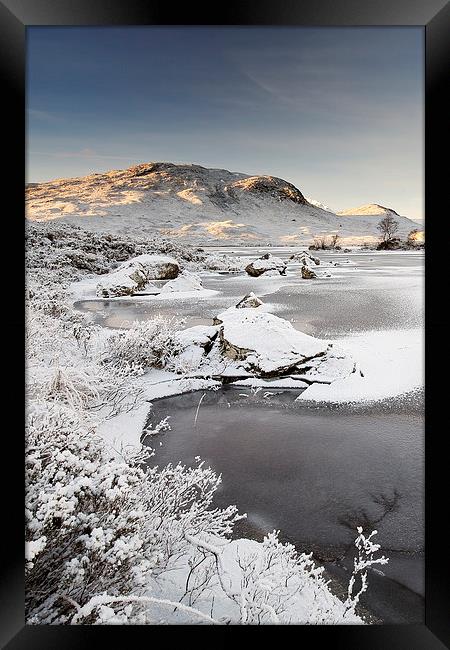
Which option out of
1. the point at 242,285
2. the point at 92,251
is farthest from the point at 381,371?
the point at 92,251

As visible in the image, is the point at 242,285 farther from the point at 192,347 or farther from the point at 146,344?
the point at 146,344

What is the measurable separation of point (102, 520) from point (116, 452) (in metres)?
0.40

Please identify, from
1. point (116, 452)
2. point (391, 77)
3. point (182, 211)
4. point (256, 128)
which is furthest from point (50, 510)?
point (391, 77)

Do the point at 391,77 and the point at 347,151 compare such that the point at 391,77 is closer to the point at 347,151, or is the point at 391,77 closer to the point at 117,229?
the point at 347,151

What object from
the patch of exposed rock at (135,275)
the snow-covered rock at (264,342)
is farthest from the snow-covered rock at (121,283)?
the snow-covered rock at (264,342)

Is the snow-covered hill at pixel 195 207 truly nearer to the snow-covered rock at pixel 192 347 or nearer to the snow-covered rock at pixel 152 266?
the snow-covered rock at pixel 152 266

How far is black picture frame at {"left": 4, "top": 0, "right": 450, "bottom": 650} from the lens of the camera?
1.66 m

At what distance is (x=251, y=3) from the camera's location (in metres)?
1.68

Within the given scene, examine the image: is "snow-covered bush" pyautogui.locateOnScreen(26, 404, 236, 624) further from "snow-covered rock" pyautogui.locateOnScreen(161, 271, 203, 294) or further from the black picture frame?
"snow-covered rock" pyautogui.locateOnScreen(161, 271, 203, 294)

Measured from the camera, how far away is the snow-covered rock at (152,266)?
7.57ft
